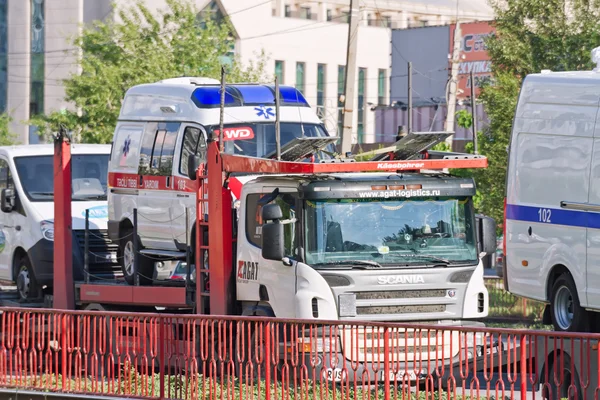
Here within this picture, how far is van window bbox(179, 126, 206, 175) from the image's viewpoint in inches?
599

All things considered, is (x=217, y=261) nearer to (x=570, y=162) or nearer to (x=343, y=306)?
(x=343, y=306)

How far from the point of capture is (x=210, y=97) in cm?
1541

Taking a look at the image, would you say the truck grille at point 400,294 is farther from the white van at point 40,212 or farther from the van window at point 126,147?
the white van at point 40,212

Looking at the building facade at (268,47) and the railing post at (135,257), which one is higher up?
the building facade at (268,47)

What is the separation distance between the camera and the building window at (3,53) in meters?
71.3

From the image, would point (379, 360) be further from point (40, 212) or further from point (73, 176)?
point (73, 176)

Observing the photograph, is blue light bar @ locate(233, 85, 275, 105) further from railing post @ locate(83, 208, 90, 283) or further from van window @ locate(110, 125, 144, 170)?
railing post @ locate(83, 208, 90, 283)

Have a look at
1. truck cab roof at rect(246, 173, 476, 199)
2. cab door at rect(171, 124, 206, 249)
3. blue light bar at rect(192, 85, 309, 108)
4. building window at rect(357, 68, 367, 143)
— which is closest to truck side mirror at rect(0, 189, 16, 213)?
cab door at rect(171, 124, 206, 249)

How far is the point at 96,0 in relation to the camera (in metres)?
69.9

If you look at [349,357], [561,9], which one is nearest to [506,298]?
[561,9]

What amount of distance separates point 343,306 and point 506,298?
14.5 metres

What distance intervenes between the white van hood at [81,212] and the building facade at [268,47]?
43.0 meters

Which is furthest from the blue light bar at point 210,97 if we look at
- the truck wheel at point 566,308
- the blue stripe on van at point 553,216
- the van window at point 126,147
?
→ the truck wheel at point 566,308

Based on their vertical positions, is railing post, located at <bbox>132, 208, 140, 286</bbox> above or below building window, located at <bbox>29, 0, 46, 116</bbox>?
below
